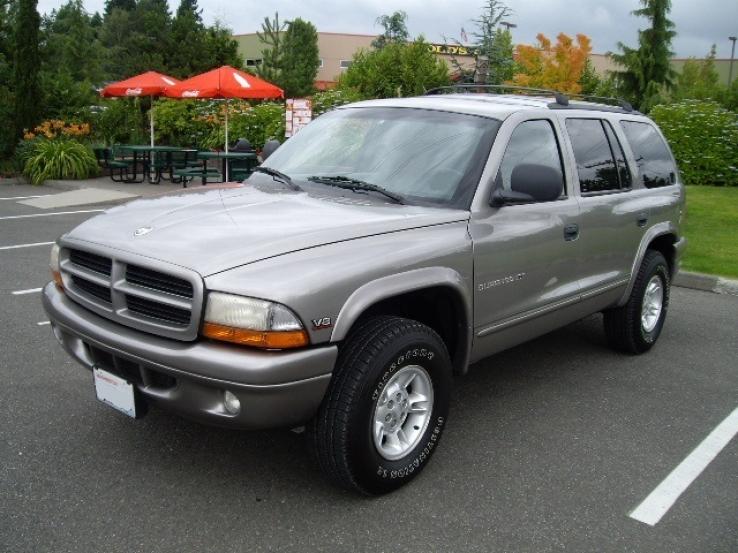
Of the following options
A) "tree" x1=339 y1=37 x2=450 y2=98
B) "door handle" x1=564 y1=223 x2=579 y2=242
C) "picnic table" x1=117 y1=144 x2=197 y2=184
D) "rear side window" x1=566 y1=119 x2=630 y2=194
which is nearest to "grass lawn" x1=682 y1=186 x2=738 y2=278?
"rear side window" x1=566 y1=119 x2=630 y2=194

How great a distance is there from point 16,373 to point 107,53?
191 ft

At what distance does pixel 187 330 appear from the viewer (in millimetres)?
2857

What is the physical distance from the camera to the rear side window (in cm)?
457

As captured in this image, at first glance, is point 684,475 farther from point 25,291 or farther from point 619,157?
point 25,291

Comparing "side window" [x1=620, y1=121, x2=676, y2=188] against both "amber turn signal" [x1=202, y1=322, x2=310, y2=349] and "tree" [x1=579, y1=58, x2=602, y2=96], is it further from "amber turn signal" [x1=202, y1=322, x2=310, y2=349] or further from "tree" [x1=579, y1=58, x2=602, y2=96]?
"tree" [x1=579, y1=58, x2=602, y2=96]

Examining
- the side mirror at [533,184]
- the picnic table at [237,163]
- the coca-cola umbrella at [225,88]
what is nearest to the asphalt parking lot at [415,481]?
the side mirror at [533,184]

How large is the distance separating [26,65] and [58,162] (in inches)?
105

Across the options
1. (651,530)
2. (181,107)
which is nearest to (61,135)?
(181,107)

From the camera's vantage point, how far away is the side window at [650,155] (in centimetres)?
524

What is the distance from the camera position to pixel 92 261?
10.9ft

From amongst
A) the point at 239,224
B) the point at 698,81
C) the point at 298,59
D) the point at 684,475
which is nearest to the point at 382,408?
the point at 239,224

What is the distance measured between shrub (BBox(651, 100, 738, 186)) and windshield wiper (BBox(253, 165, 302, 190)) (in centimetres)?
1323

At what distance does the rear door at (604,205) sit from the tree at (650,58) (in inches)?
1316

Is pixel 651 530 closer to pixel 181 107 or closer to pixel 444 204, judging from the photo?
pixel 444 204
